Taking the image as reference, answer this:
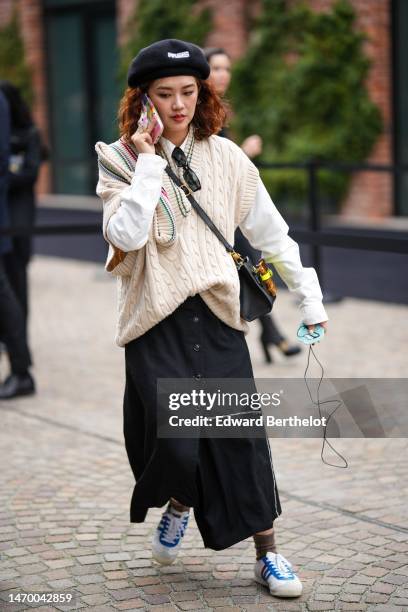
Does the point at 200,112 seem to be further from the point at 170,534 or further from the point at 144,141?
the point at 170,534

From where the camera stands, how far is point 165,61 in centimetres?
336

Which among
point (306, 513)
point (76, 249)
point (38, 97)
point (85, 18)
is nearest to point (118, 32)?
point (85, 18)

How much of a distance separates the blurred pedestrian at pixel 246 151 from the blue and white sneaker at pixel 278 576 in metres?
2.06

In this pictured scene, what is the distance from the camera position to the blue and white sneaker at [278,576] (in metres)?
3.63

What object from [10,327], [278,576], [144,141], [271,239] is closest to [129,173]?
[144,141]

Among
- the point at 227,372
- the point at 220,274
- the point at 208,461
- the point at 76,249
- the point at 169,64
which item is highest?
the point at 169,64

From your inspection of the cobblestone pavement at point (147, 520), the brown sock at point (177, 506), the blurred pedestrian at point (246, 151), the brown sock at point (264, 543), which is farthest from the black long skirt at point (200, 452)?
the blurred pedestrian at point (246, 151)

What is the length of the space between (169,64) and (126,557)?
1.88 m

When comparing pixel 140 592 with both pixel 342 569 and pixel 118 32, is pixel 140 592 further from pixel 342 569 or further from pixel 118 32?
pixel 118 32

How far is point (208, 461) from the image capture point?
11.7 ft

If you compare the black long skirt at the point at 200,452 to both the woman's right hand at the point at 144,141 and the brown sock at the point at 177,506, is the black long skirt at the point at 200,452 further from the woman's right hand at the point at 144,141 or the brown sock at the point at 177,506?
the woman's right hand at the point at 144,141

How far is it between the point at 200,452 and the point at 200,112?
115 cm

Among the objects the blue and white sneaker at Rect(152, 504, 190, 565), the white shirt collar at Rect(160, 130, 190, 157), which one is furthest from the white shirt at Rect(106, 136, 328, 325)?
the blue and white sneaker at Rect(152, 504, 190, 565)

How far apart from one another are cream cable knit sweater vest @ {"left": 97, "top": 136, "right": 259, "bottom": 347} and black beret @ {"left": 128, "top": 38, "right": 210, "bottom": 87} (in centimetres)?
29
